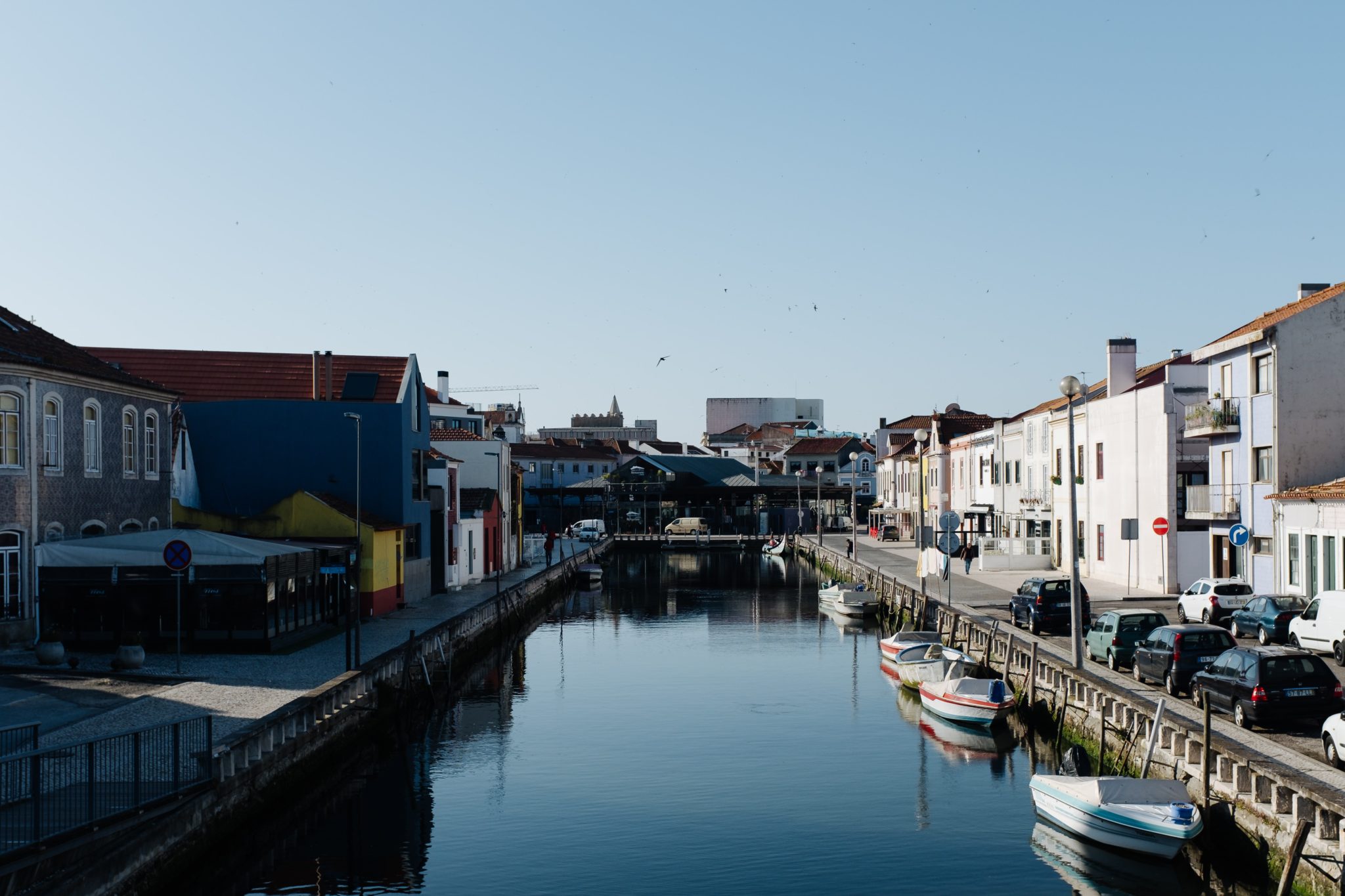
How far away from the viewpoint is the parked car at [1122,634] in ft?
104

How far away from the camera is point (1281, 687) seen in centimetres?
2328

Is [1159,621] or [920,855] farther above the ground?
[1159,621]

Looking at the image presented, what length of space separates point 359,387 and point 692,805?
103ft

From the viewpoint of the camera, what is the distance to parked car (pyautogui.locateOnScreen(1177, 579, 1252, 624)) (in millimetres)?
38719

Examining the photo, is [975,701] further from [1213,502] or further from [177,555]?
[177,555]

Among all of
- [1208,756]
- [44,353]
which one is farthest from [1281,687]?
[44,353]

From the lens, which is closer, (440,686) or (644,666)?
(440,686)

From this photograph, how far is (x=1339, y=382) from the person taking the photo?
40.8 m

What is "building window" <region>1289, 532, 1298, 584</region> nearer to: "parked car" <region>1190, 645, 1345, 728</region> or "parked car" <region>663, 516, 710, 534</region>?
"parked car" <region>1190, 645, 1345, 728</region>

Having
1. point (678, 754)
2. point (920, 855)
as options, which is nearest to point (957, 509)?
point (678, 754)

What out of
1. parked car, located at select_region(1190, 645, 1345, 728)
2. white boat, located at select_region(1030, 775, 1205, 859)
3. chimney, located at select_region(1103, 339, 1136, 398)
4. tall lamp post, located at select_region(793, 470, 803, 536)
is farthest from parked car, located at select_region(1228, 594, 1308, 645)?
tall lamp post, located at select_region(793, 470, 803, 536)

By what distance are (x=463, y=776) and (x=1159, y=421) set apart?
33.7 meters

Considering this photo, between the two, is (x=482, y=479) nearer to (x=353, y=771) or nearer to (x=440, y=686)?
(x=440, y=686)

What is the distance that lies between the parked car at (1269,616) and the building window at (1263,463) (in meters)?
7.03
